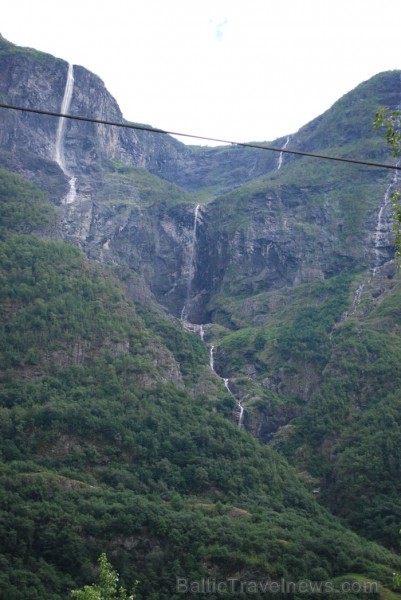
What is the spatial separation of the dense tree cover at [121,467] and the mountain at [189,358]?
18 centimetres

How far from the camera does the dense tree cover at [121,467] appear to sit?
162 feet

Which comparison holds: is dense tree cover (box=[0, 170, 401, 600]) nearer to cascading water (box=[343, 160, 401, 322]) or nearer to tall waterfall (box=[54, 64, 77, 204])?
cascading water (box=[343, 160, 401, 322])

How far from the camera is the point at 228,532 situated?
5291 cm

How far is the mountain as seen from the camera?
2037 inches

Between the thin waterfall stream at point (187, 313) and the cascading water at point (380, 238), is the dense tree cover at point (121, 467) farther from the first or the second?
the cascading water at point (380, 238)

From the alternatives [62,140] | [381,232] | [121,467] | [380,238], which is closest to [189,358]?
Result: [121,467]

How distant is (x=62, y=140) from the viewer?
130 metres

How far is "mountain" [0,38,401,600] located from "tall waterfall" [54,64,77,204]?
1.22 ft

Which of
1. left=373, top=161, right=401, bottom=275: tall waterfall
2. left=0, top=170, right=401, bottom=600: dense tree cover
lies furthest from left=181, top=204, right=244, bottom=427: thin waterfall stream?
left=373, top=161, right=401, bottom=275: tall waterfall

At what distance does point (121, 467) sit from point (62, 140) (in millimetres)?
80806

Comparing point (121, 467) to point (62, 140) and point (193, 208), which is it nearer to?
point (193, 208)

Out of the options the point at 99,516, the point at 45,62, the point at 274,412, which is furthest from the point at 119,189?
the point at 99,516

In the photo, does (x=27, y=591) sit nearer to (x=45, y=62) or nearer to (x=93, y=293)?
(x=93, y=293)

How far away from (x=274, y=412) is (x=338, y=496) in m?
18.6
